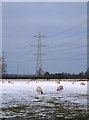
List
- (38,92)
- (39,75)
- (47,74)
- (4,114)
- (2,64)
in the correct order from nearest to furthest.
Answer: (4,114) → (38,92) → (39,75) → (47,74) → (2,64)

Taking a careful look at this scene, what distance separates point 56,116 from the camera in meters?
16.3

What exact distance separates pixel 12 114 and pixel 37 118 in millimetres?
1785

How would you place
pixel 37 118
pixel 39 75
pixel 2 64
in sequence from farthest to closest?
pixel 2 64 → pixel 39 75 → pixel 37 118

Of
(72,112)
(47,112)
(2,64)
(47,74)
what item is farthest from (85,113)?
(2,64)

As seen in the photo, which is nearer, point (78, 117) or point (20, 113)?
point (78, 117)

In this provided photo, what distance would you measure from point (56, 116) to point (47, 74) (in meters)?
72.1

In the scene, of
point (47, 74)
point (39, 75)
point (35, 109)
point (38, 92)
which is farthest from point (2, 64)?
point (35, 109)

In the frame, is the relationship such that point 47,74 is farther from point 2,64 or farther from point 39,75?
point 2,64

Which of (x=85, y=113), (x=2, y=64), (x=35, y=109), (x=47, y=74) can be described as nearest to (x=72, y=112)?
(x=85, y=113)

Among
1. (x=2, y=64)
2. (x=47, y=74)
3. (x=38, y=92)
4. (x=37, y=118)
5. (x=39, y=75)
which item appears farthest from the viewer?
(x=2, y=64)

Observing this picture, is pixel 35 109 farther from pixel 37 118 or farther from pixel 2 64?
pixel 2 64

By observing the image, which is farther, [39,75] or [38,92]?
[39,75]

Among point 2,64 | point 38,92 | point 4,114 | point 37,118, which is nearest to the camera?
point 37,118

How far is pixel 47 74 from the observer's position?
88.4 metres
